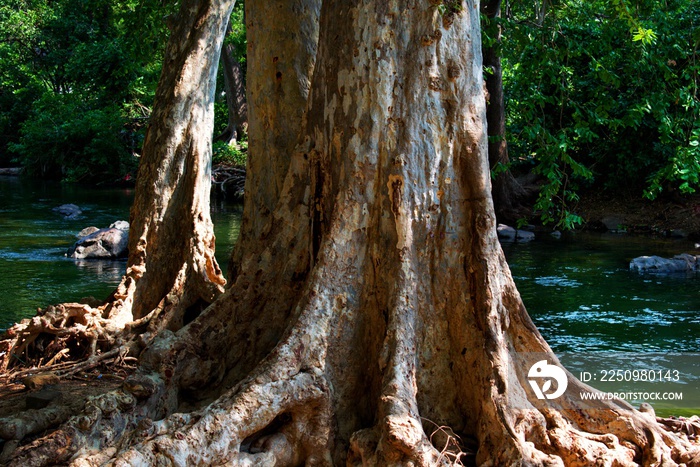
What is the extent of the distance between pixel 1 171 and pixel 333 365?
35324 millimetres

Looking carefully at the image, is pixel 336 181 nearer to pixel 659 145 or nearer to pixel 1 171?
pixel 659 145

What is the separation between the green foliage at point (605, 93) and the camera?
29.1 feet

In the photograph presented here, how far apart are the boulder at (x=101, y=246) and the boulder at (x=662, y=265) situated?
900 centimetres

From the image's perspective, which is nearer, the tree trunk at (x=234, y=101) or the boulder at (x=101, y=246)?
the boulder at (x=101, y=246)

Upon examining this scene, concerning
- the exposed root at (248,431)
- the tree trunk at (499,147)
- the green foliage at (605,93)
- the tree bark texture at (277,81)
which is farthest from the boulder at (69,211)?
the exposed root at (248,431)

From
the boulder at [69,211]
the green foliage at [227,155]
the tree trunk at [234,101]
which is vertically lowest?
the boulder at [69,211]

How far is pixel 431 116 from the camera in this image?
481 cm

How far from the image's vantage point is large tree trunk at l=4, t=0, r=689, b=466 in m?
4.45

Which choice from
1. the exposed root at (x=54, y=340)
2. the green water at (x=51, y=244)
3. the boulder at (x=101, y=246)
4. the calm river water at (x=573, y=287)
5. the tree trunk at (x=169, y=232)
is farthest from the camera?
the boulder at (x=101, y=246)

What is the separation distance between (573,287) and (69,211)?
13904mm

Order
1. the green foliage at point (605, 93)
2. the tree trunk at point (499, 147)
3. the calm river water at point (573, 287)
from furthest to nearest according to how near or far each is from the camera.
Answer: the tree trunk at point (499, 147), the calm river water at point (573, 287), the green foliage at point (605, 93)

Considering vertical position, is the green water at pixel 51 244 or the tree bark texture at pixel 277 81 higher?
the tree bark texture at pixel 277 81

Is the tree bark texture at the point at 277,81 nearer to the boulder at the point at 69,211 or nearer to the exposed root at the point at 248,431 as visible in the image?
the exposed root at the point at 248,431

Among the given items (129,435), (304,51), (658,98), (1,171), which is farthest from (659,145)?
(1,171)
